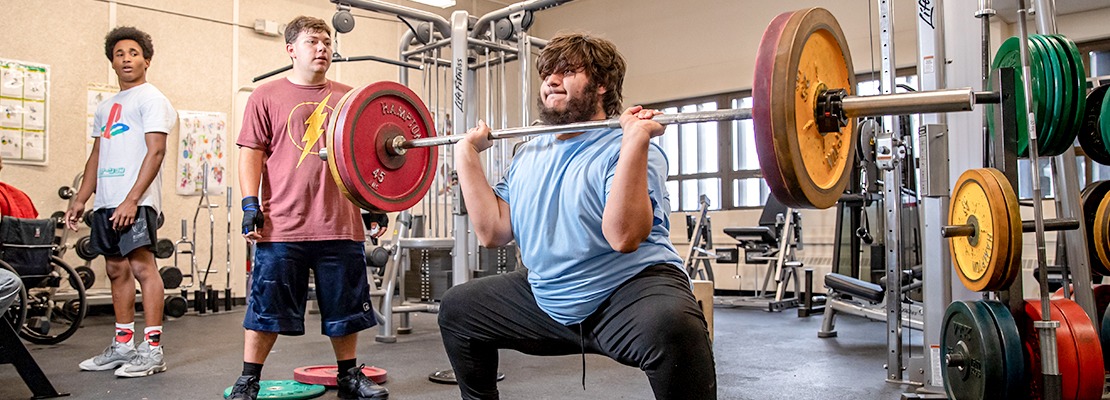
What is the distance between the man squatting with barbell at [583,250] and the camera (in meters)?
1.37

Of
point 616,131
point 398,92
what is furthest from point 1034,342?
point 398,92

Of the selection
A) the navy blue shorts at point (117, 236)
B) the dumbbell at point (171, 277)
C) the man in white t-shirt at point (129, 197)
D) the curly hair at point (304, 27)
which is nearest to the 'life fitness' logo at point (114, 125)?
the man in white t-shirt at point (129, 197)

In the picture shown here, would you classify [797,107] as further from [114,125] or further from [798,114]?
[114,125]

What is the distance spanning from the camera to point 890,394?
265 cm

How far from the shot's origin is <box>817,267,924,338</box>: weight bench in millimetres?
3904

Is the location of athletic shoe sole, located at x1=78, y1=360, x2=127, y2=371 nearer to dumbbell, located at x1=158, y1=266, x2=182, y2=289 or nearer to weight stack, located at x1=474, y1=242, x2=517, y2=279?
weight stack, located at x1=474, y1=242, x2=517, y2=279

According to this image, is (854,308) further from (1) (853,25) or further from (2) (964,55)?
(1) (853,25)

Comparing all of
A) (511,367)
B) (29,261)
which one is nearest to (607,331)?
(511,367)

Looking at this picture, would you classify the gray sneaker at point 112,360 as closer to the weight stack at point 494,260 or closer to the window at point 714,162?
the weight stack at point 494,260

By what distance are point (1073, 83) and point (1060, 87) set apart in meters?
0.05

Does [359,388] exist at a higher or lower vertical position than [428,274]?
lower

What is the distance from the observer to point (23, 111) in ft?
A: 17.8

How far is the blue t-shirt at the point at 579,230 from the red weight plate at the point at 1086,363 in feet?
3.59

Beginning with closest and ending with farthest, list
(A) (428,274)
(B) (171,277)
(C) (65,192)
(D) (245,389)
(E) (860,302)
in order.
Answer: (D) (245,389) < (E) (860,302) < (A) (428,274) < (B) (171,277) < (C) (65,192)
